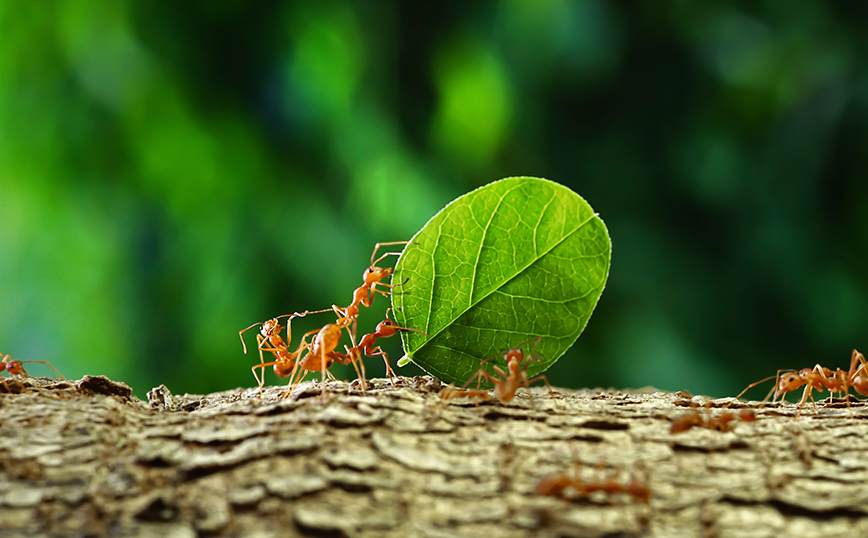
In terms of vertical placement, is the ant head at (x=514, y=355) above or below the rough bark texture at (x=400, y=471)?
above

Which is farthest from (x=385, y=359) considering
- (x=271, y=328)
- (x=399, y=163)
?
(x=399, y=163)

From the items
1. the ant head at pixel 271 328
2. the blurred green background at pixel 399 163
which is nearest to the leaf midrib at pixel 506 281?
the ant head at pixel 271 328

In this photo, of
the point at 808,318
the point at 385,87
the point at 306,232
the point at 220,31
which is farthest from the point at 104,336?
the point at 808,318

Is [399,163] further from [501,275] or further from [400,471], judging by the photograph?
[400,471]

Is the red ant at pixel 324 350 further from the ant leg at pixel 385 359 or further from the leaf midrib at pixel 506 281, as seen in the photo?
the leaf midrib at pixel 506 281

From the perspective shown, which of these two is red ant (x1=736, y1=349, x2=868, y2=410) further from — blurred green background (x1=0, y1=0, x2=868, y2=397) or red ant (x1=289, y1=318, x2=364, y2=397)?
blurred green background (x1=0, y1=0, x2=868, y2=397)

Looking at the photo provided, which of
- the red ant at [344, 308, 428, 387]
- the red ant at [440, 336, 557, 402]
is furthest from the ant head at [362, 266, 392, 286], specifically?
the red ant at [440, 336, 557, 402]
